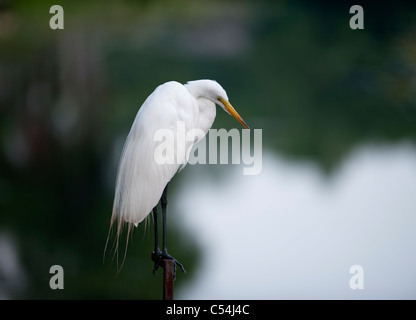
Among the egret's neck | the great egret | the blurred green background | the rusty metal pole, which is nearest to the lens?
the rusty metal pole

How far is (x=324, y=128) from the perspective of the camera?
22.4ft

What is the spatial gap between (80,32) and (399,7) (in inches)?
197

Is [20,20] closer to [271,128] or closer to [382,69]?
[271,128]

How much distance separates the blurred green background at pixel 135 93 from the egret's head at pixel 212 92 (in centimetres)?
216

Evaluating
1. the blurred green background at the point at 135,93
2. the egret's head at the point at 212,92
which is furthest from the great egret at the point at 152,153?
the blurred green background at the point at 135,93

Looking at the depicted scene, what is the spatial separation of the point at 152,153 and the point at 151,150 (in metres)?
0.01

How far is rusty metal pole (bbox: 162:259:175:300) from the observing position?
1.67m

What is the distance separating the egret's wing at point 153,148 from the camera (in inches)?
71.2

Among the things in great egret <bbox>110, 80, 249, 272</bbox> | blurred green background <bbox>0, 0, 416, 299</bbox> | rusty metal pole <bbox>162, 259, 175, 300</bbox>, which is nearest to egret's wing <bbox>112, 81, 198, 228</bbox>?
great egret <bbox>110, 80, 249, 272</bbox>

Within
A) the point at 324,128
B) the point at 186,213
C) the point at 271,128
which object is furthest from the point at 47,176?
the point at 324,128

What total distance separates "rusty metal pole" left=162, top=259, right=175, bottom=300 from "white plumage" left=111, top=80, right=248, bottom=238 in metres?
0.19

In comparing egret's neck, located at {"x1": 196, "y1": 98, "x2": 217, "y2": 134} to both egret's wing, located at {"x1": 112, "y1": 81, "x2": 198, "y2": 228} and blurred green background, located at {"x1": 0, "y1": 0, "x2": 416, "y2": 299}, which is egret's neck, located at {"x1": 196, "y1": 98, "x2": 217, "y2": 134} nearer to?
egret's wing, located at {"x1": 112, "y1": 81, "x2": 198, "y2": 228}

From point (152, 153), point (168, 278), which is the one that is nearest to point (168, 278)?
point (168, 278)

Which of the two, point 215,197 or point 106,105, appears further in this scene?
point 106,105
